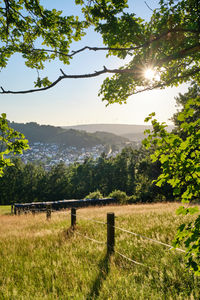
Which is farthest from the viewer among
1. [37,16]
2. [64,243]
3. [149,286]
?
[64,243]

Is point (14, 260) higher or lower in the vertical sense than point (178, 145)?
→ lower

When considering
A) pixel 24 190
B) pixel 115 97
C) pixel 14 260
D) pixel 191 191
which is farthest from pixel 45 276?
pixel 24 190

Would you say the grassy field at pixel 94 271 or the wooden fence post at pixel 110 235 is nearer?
the grassy field at pixel 94 271

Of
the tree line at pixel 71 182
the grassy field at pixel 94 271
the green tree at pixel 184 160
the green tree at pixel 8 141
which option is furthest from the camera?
the tree line at pixel 71 182

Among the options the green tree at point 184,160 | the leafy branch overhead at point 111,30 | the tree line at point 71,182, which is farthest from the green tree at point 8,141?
the tree line at point 71,182

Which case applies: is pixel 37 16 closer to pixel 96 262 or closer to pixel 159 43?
pixel 159 43

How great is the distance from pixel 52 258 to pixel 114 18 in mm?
5928

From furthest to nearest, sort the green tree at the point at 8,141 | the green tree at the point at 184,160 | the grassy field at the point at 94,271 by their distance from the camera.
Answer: the green tree at the point at 8,141, the grassy field at the point at 94,271, the green tree at the point at 184,160

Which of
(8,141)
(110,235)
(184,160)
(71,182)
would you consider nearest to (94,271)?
(110,235)

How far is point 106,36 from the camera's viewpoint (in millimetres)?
4684

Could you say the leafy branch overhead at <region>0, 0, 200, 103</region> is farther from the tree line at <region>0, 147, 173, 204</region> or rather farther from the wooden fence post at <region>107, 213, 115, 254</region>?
the tree line at <region>0, 147, 173, 204</region>

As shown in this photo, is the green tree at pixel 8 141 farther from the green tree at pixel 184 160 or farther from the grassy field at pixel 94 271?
the green tree at pixel 184 160

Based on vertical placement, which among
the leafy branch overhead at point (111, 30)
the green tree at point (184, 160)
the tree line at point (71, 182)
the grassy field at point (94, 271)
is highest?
the leafy branch overhead at point (111, 30)

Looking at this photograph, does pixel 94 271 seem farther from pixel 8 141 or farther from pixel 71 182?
pixel 71 182
